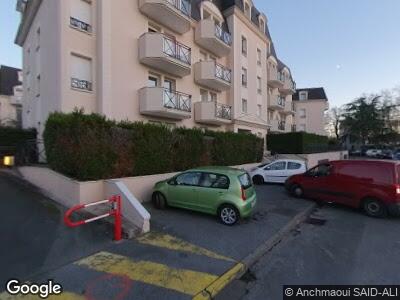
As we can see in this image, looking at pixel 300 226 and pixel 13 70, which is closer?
pixel 300 226

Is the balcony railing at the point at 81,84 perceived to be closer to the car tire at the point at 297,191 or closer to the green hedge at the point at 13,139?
the green hedge at the point at 13,139

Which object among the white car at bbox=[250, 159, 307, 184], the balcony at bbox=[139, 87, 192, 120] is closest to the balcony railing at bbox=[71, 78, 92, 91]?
the balcony at bbox=[139, 87, 192, 120]

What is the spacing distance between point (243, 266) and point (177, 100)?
479 inches

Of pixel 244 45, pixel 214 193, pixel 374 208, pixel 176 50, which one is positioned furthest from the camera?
pixel 244 45

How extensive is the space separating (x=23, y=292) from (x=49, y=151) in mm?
6196

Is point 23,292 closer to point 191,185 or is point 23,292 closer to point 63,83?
point 191,185

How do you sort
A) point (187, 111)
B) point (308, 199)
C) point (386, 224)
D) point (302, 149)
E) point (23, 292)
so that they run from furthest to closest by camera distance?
point (302, 149) < point (187, 111) < point (308, 199) < point (386, 224) < point (23, 292)

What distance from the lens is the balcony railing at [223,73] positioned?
64.9ft

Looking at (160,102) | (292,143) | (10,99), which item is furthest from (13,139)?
(10,99)

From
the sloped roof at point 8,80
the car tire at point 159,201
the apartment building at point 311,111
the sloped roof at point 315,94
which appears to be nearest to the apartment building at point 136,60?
the car tire at point 159,201

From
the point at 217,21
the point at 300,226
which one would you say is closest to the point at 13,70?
the point at 217,21

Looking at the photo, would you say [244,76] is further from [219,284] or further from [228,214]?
[219,284]

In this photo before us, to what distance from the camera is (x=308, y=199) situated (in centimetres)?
1205

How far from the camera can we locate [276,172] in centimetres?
1620
